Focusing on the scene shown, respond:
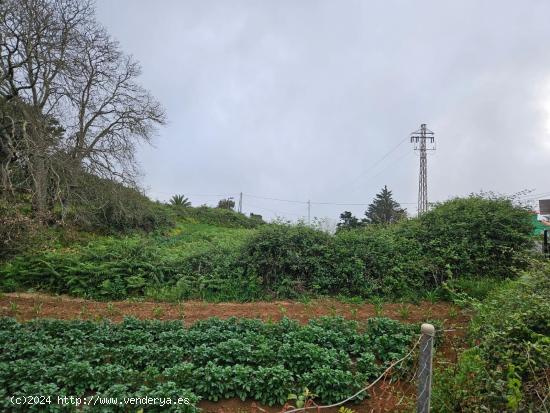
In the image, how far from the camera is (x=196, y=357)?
422 centimetres

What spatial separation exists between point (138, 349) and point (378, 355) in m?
3.03

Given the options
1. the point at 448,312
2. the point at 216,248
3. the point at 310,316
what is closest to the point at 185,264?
the point at 216,248

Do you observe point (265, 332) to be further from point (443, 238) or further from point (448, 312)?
point (443, 238)

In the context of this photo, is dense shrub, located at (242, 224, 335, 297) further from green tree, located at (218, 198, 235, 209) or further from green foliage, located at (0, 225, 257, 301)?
green tree, located at (218, 198, 235, 209)

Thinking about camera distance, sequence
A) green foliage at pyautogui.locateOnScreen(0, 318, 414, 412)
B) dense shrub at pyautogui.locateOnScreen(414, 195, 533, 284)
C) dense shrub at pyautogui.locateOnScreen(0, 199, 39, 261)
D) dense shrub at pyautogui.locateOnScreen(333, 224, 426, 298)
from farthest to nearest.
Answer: dense shrub at pyautogui.locateOnScreen(0, 199, 39, 261)
dense shrub at pyautogui.locateOnScreen(414, 195, 533, 284)
dense shrub at pyautogui.locateOnScreen(333, 224, 426, 298)
green foliage at pyautogui.locateOnScreen(0, 318, 414, 412)

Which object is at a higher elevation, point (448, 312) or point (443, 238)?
point (443, 238)

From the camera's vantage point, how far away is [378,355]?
15.0ft

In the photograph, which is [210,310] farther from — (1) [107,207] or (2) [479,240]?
(1) [107,207]

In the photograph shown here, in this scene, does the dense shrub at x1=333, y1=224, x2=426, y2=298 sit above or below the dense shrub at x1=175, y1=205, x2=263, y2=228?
below

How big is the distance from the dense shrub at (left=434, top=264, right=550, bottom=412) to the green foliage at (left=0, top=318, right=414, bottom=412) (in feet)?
3.23

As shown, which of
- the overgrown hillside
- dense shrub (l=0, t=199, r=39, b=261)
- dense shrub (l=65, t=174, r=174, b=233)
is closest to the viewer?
the overgrown hillside

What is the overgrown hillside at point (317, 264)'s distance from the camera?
819 cm

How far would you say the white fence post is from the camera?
2461 millimetres

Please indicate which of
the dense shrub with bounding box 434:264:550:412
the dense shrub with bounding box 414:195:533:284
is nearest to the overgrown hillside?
the dense shrub with bounding box 414:195:533:284
